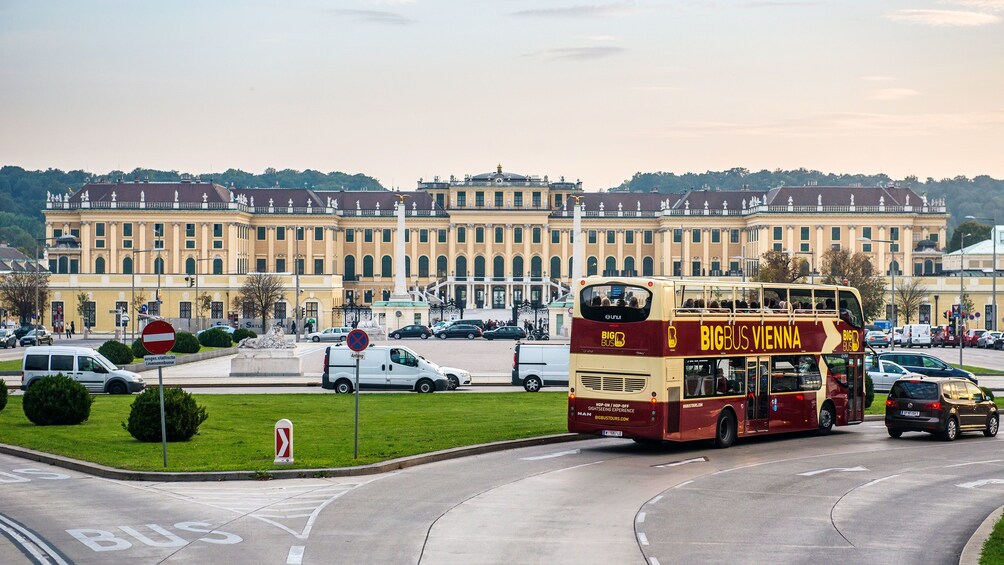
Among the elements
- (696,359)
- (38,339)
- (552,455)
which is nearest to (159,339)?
(552,455)

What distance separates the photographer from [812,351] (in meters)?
31.8

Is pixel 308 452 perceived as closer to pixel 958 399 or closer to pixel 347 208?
pixel 958 399

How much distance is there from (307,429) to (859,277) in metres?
86.5

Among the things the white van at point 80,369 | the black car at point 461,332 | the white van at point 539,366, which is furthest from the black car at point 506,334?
the white van at point 80,369

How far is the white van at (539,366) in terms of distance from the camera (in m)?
47.0

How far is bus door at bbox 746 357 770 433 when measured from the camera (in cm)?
3002

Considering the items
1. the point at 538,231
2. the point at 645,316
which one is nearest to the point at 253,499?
the point at 645,316

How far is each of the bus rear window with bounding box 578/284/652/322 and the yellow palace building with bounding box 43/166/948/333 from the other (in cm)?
10427

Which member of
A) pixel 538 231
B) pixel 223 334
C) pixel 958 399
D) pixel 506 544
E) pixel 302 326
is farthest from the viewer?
pixel 538 231

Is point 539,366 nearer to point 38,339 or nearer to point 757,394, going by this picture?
point 757,394

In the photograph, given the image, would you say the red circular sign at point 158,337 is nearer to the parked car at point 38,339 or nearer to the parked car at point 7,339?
the parked car at point 38,339

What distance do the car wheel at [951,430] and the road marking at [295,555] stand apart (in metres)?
20.2

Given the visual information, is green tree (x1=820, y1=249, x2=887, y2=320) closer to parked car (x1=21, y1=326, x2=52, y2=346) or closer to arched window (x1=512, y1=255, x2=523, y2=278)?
arched window (x1=512, y1=255, x2=523, y2=278)

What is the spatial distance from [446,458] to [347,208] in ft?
432
